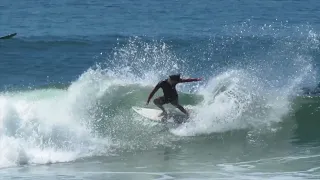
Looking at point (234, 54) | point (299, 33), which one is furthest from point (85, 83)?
point (299, 33)

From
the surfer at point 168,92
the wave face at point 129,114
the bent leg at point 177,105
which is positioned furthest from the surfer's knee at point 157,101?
the wave face at point 129,114

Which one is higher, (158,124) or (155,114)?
(155,114)

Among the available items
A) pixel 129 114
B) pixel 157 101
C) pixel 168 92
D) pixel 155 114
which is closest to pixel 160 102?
pixel 157 101

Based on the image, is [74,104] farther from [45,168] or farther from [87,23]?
[87,23]

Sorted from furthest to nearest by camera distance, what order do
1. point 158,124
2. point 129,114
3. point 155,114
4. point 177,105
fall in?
point 129,114 → point 155,114 → point 158,124 → point 177,105

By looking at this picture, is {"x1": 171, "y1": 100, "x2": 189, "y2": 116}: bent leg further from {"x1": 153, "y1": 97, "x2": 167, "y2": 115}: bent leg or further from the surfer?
{"x1": 153, "y1": 97, "x2": 167, "y2": 115}: bent leg

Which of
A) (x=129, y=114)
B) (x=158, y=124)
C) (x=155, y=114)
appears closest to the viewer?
(x=158, y=124)

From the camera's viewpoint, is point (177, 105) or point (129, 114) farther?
point (129, 114)

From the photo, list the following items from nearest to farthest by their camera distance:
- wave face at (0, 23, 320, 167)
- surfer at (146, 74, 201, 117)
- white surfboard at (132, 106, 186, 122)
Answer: wave face at (0, 23, 320, 167), surfer at (146, 74, 201, 117), white surfboard at (132, 106, 186, 122)

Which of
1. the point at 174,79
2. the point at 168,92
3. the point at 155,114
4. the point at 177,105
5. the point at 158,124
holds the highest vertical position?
the point at 174,79

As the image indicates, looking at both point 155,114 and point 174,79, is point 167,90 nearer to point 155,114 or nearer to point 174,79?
point 174,79

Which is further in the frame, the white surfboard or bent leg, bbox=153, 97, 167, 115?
the white surfboard

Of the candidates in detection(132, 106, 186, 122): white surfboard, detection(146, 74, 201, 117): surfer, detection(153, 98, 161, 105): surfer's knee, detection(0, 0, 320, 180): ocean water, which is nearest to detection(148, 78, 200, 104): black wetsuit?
detection(146, 74, 201, 117): surfer

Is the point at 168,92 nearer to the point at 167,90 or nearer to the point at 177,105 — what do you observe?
the point at 167,90
